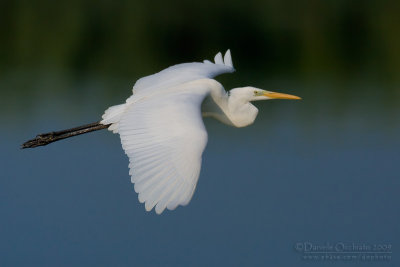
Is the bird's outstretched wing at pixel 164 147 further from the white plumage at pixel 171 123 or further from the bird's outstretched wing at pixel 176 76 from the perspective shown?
the bird's outstretched wing at pixel 176 76

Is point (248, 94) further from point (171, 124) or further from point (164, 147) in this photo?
point (164, 147)

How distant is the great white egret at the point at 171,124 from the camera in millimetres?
4387

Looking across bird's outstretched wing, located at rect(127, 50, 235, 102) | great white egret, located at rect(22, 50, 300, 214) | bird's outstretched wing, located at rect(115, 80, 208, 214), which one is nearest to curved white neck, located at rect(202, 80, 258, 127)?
great white egret, located at rect(22, 50, 300, 214)

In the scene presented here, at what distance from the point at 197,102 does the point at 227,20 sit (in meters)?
9.52

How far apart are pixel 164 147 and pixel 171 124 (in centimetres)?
24

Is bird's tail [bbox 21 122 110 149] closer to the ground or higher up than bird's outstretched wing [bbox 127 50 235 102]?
closer to the ground

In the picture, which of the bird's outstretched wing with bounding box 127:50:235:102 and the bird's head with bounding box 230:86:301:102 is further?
the bird's head with bounding box 230:86:301:102

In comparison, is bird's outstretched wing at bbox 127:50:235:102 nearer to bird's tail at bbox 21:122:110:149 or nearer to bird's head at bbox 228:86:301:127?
bird's head at bbox 228:86:301:127

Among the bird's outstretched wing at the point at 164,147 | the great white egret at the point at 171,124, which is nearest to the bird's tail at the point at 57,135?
the great white egret at the point at 171,124

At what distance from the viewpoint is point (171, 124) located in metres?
4.86

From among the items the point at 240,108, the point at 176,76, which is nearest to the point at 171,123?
the point at 176,76

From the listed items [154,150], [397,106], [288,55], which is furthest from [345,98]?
[154,150]

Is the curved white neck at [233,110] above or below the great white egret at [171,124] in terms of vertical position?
below

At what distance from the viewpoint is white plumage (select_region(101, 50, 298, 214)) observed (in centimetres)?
439
